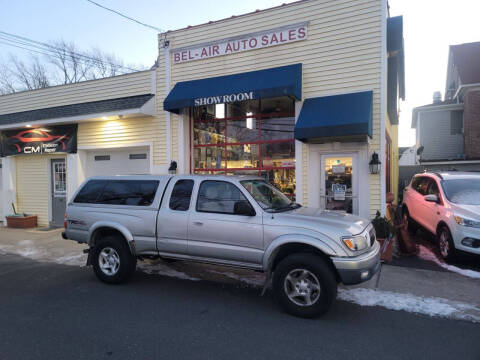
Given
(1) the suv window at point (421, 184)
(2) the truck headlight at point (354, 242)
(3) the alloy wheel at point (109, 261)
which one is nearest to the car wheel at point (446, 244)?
(1) the suv window at point (421, 184)

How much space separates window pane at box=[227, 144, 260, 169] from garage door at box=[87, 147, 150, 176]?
9.57ft

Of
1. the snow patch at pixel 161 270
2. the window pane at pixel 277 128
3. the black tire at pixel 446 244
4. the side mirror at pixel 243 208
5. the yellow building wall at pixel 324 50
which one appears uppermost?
the yellow building wall at pixel 324 50

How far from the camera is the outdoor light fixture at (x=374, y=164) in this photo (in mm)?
7586

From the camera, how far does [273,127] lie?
954 cm

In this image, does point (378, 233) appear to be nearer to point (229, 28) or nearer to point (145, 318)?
point (145, 318)

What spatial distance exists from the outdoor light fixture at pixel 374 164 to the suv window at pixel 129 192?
4926mm

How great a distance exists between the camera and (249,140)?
9.83 metres

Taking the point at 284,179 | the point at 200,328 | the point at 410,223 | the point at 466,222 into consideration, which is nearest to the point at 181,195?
the point at 200,328

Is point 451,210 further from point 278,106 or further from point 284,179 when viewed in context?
point 278,106

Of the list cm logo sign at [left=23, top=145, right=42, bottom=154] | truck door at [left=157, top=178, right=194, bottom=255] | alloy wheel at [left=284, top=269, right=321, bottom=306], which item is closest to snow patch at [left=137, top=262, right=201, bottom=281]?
truck door at [left=157, top=178, right=194, bottom=255]

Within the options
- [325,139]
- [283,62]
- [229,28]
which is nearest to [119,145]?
[229,28]

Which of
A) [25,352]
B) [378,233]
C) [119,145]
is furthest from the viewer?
[119,145]

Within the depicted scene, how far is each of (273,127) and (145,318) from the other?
261 inches

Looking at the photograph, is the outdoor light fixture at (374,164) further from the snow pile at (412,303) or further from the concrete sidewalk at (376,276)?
the snow pile at (412,303)
